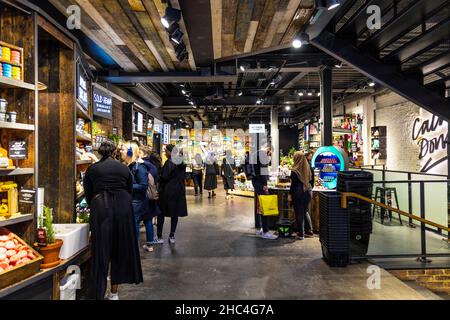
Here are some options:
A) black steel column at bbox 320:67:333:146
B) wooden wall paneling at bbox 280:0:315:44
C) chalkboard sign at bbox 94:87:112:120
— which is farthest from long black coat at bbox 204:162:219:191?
wooden wall paneling at bbox 280:0:315:44

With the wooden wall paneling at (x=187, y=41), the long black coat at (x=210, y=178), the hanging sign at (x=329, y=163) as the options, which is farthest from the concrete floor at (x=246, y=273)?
the long black coat at (x=210, y=178)

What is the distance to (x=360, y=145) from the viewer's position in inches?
448

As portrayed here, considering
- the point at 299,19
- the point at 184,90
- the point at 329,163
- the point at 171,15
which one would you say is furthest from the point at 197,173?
the point at 171,15

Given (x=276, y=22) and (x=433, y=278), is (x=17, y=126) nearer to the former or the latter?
(x=276, y=22)

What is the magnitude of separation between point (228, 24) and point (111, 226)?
2842 millimetres

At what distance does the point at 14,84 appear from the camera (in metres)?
2.45

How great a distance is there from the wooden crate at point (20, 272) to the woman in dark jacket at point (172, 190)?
274 centimetres

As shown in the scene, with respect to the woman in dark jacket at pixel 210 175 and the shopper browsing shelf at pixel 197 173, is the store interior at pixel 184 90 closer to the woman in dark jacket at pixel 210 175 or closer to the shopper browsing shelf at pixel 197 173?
the woman in dark jacket at pixel 210 175

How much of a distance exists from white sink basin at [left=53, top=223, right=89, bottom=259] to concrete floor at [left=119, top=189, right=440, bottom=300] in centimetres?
74

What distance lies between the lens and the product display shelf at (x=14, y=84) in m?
2.39

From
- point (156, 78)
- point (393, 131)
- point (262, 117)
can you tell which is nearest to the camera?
point (156, 78)
